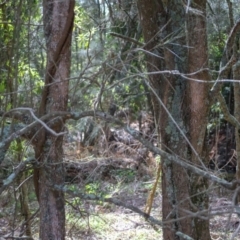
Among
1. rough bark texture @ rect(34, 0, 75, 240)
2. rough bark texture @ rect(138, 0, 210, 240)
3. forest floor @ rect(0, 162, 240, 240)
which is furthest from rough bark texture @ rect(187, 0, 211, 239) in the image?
forest floor @ rect(0, 162, 240, 240)

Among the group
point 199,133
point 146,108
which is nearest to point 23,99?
point 199,133

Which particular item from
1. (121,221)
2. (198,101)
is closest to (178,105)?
(198,101)

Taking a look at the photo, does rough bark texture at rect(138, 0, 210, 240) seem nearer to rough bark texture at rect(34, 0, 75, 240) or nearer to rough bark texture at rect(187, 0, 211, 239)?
rough bark texture at rect(187, 0, 211, 239)

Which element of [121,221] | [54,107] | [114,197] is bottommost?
[121,221]

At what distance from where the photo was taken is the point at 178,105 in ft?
13.1

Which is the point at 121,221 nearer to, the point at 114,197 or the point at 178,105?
the point at 114,197

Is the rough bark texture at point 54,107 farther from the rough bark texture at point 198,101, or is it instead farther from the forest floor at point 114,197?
the rough bark texture at point 198,101

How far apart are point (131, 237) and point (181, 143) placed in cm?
284

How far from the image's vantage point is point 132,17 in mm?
5191

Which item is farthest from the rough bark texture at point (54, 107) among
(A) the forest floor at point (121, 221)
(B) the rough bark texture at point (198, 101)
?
(A) the forest floor at point (121, 221)

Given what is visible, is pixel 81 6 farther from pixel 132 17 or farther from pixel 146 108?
pixel 146 108

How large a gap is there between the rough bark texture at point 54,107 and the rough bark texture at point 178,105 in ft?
3.09

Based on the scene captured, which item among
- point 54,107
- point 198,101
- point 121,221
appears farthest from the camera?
point 121,221

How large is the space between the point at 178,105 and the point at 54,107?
4.10 ft
